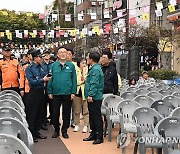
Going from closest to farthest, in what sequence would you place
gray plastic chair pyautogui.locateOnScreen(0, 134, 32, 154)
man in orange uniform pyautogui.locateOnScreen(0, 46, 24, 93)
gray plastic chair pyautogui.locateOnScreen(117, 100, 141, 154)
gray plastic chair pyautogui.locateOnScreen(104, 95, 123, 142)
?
gray plastic chair pyautogui.locateOnScreen(0, 134, 32, 154)
gray plastic chair pyautogui.locateOnScreen(117, 100, 141, 154)
gray plastic chair pyautogui.locateOnScreen(104, 95, 123, 142)
man in orange uniform pyautogui.locateOnScreen(0, 46, 24, 93)

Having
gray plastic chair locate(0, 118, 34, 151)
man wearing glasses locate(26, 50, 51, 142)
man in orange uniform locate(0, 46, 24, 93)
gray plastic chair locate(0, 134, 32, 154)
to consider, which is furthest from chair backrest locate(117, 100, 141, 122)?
gray plastic chair locate(0, 134, 32, 154)

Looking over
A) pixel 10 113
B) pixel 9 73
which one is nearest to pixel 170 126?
pixel 10 113

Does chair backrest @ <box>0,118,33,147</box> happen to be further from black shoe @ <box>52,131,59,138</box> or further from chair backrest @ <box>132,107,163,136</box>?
black shoe @ <box>52,131,59,138</box>

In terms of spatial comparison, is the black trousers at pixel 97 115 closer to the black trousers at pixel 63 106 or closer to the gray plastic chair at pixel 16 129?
the black trousers at pixel 63 106

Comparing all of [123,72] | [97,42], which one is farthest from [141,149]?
[97,42]

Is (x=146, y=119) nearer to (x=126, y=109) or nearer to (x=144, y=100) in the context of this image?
(x=126, y=109)

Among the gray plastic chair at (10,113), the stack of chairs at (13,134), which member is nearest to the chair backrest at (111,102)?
the stack of chairs at (13,134)

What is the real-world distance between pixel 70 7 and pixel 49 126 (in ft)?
204

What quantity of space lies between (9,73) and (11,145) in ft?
17.6

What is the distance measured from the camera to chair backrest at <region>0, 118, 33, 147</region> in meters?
4.97

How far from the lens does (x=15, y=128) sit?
504 centimetres

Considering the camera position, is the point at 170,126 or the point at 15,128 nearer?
the point at 15,128

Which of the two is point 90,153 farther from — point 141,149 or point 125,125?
point 141,149

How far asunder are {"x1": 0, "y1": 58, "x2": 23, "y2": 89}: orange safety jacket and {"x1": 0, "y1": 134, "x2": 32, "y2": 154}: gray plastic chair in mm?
5173
